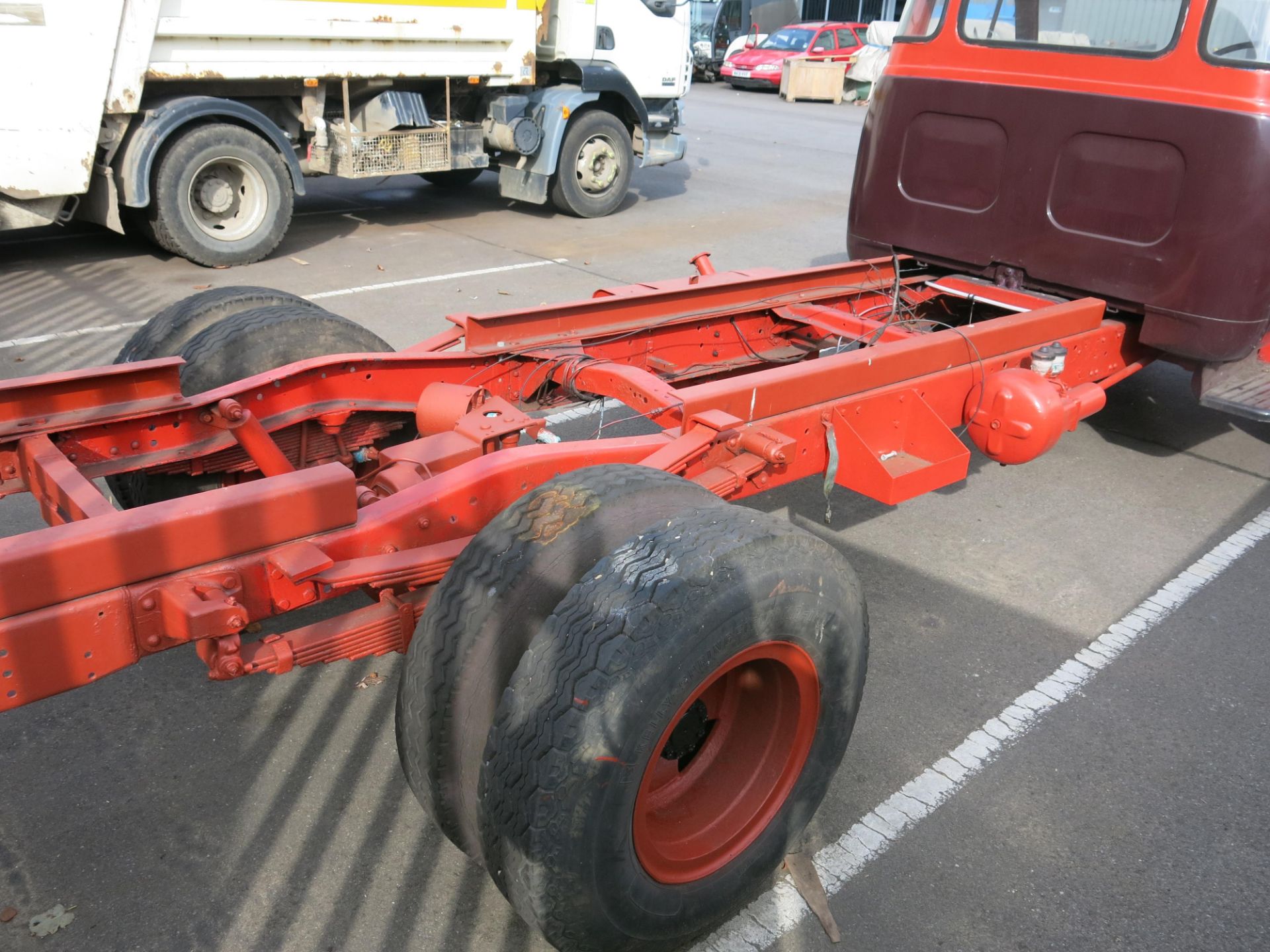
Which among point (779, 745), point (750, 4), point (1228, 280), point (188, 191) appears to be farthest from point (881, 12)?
point (779, 745)

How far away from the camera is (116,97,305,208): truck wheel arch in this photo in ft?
26.1

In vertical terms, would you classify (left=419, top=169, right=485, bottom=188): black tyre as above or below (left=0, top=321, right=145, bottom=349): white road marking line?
above

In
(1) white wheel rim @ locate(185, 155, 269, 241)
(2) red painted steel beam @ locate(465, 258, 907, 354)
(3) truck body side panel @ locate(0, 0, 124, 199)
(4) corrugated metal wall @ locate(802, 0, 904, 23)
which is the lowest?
(1) white wheel rim @ locate(185, 155, 269, 241)

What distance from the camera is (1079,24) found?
15.9 ft

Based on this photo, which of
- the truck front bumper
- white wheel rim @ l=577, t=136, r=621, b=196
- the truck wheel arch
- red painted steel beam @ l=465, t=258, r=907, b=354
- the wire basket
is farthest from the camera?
the truck front bumper

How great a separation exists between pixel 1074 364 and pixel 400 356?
2.97 meters

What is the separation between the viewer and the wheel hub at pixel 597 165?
11133mm

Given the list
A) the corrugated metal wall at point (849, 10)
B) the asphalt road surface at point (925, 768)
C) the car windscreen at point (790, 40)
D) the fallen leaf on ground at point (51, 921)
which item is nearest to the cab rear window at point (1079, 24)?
the asphalt road surface at point (925, 768)

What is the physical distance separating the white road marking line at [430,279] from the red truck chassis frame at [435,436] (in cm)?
381

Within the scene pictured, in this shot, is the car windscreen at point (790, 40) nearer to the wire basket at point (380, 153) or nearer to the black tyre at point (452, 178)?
the black tyre at point (452, 178)

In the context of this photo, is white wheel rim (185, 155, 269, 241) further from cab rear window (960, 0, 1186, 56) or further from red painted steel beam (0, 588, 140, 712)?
red painted steel beam (0, 588, 140, 712)

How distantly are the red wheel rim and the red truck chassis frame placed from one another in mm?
670

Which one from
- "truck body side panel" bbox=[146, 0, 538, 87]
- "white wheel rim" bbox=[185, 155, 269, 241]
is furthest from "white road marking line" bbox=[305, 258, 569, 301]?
"truck body side panel" bbox=[146, 0, 538, 87]

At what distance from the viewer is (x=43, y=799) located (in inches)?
119
